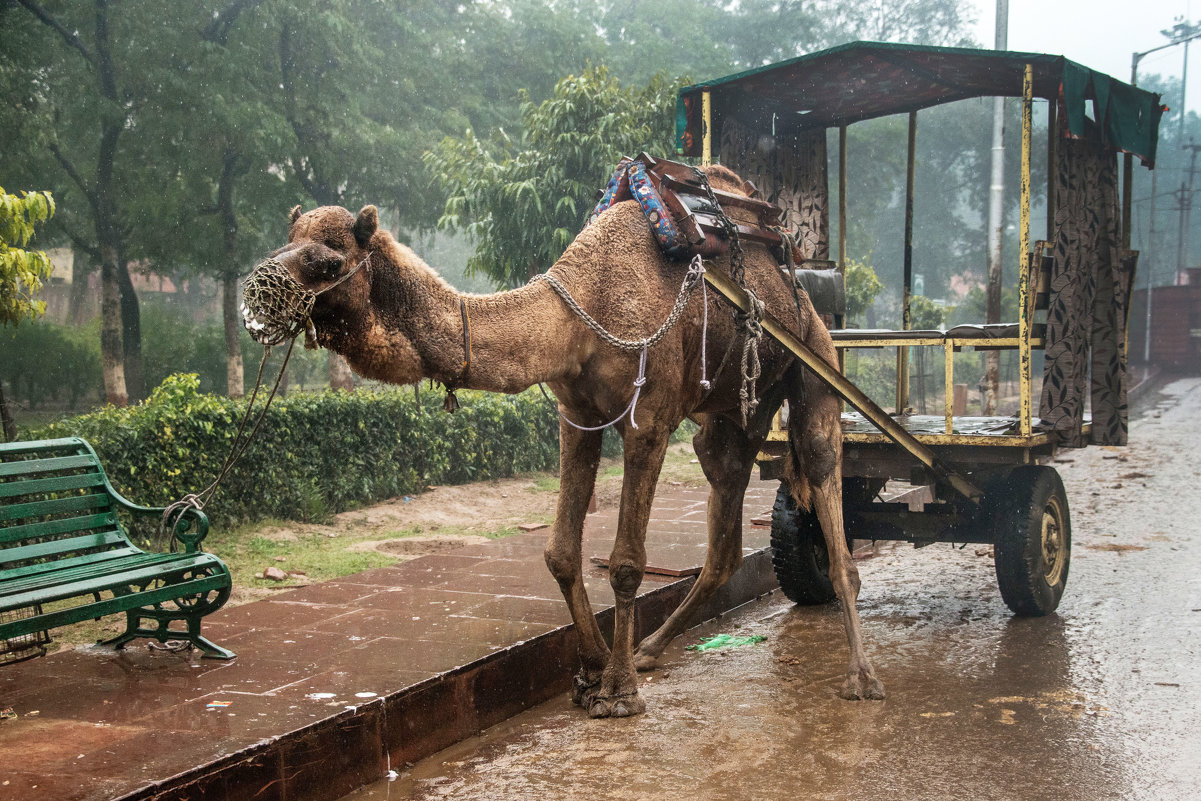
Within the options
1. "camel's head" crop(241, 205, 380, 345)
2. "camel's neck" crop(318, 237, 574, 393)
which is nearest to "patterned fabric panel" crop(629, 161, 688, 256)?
"camel's neck" crop(318, 237, 574, 393)

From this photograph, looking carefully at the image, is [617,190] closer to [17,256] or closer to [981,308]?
[17,256]

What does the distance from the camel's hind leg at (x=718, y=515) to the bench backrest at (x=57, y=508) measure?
272 centimetres

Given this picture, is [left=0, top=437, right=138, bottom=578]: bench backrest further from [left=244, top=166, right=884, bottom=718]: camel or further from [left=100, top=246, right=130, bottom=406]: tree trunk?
[left=100, top=246, right=130, bottom=406]: tree trunk

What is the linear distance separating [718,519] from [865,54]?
308cm

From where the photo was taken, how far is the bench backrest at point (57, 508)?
172 inches

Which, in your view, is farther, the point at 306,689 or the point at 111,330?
the point at 111,330

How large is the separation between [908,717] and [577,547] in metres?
1.72

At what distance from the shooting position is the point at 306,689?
4121 mm

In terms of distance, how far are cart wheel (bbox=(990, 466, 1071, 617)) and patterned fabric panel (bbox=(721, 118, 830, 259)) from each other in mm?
2384

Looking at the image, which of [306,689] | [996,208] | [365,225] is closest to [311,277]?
[365,225]

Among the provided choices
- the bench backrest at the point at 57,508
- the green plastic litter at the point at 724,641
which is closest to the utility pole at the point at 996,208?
the green plastic litter at the point at 724,641

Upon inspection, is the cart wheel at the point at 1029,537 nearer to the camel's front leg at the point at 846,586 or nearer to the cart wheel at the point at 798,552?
the cart wheel at the point at 798,552

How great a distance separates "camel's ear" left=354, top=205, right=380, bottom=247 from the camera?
3.66 m

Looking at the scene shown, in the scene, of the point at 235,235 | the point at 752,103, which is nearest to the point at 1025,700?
the point at 752,103
